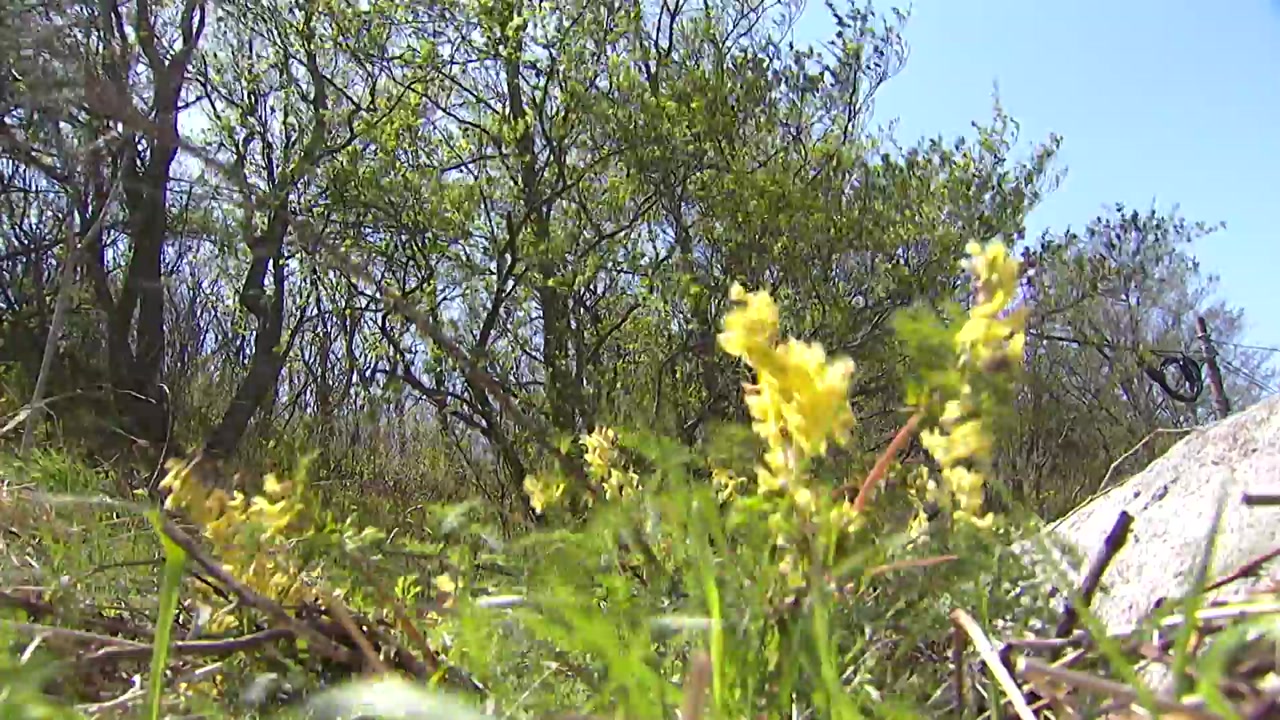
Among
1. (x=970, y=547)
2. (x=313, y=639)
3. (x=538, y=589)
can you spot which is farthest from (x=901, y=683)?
(x=313, y=639)

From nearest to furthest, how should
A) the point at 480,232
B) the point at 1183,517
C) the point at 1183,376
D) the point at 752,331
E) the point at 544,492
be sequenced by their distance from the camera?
the point at 752,331 → the point at 544,492 → the point at 1183,517 → the point at 1183,376 → the point at 480,232

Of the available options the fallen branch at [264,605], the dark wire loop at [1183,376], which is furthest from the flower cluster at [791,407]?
the dark wire loop at [1183,376]

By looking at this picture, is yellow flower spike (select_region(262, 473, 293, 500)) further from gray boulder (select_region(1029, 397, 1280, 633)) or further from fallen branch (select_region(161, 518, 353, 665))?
gray boulder (select_region(1029, 397, 1280, 633))

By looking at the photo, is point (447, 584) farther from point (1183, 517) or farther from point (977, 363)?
point (1183, 517)

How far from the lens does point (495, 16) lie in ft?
30.6

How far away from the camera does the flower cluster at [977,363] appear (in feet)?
2.05

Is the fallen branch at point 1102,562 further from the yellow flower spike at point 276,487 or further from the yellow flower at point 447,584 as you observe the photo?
the yellow flower spike at point 276,487

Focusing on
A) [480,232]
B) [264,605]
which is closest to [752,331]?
[264,605]

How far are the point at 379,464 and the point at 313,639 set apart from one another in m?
8.78

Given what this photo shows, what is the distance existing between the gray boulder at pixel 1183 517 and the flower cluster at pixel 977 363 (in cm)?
7

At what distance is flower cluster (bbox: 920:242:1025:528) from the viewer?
625 millimetres

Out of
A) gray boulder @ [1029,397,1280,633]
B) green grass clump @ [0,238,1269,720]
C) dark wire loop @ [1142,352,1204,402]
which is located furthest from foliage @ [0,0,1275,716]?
green grass clump @ [0,238,1269,720]

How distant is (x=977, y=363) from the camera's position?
625mm

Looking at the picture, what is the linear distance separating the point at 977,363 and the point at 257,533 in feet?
1.79
